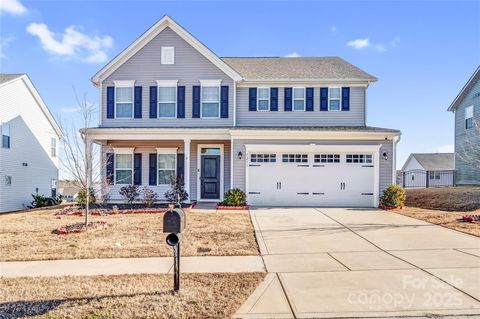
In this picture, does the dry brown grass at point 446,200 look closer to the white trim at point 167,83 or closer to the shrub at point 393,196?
the shrub at point 393,196

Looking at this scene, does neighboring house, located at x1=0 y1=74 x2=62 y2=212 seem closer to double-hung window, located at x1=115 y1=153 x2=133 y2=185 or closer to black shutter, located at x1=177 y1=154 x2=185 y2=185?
double-hung window, located at x1=115 y1=153 x2=133 y2=185

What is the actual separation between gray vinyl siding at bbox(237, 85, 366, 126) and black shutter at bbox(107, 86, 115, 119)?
6.40 meters

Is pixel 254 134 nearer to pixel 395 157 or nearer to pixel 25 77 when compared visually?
pixel 395 157

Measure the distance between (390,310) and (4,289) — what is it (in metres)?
5.73

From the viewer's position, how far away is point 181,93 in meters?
16.9

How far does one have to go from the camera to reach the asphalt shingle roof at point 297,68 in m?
17.3

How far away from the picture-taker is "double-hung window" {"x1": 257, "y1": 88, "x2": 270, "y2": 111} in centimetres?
1727

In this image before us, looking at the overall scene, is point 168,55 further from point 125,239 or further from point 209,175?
point 125,239

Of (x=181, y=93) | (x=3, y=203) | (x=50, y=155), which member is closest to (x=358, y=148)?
(x=181, y=93)

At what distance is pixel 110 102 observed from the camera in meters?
17.1

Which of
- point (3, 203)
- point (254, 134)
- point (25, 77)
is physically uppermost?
point (25, 77)

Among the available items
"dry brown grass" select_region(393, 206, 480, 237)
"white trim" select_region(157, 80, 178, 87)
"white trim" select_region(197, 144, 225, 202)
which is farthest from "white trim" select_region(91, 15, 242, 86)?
"dry brown grass" select_region(393, 206, 480, 237)

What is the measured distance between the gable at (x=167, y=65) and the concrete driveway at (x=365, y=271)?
31.2 feet

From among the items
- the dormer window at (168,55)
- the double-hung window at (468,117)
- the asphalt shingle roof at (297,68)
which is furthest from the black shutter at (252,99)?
the double-hung window at (468,117)
